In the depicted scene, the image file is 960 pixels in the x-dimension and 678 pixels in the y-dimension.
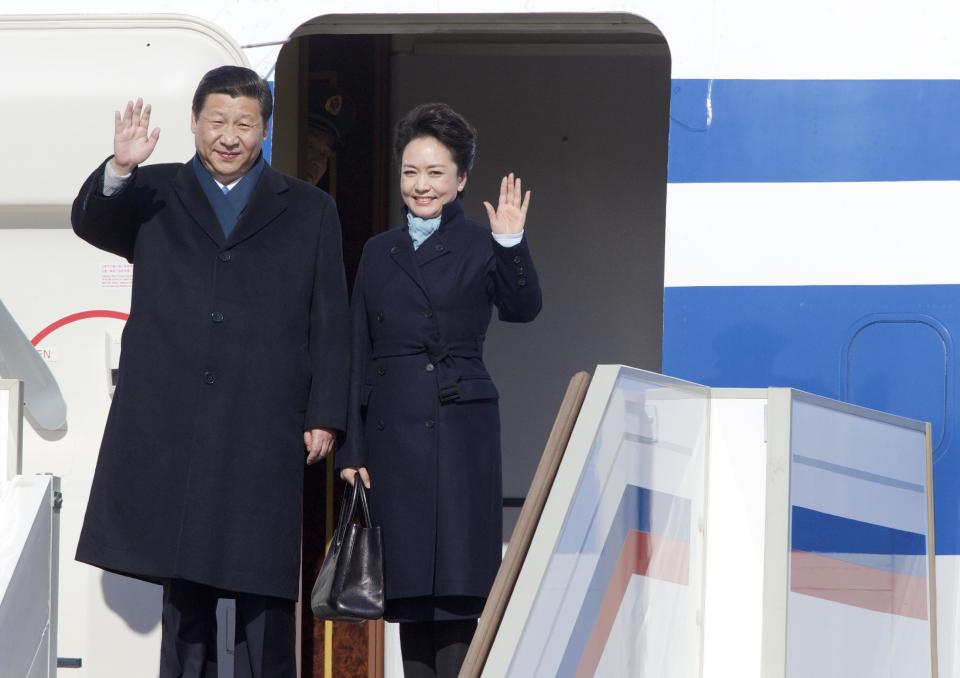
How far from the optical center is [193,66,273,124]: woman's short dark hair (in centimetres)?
296

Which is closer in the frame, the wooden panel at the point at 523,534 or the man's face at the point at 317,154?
the wooden panel at the point at 523,534

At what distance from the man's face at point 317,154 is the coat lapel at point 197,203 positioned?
1150 millimetres

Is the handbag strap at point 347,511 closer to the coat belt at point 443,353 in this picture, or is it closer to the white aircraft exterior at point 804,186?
the coat belt at point 443,353

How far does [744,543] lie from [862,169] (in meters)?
0.99

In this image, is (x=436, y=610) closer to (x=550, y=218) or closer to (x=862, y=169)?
(x=862, y=169)

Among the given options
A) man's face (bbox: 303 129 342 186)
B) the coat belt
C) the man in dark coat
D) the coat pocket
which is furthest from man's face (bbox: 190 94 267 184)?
man's face (bbox: 303 129 342 186)

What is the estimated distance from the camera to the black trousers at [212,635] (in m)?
2.87

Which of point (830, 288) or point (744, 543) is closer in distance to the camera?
point (744, 543)

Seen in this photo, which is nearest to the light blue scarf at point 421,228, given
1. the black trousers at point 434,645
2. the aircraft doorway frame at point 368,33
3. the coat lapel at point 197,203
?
the coat lapel at point 197,203

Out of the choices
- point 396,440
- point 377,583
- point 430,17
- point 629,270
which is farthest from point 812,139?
point 629,270

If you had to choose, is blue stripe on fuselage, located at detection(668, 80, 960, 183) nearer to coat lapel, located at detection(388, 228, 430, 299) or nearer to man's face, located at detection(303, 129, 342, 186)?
coat lapel, located at detection(388, 228, 430, 299)

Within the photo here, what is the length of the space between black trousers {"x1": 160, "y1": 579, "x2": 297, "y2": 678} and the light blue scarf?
78cm

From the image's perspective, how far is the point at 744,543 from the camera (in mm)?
2967

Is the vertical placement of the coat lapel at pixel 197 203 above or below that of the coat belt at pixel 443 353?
above
